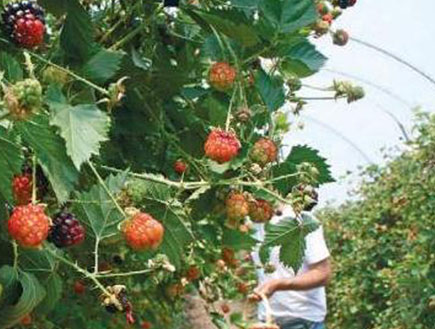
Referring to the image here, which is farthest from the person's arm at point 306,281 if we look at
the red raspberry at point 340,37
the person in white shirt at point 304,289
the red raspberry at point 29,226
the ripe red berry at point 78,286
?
the red raspberry at point 29,226

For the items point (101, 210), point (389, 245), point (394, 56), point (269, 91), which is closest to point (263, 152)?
point (269, 91)

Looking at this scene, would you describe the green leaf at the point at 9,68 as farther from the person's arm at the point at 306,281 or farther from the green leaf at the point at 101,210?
the person's arm at the point at 306,281

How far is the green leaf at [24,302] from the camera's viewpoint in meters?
1.10

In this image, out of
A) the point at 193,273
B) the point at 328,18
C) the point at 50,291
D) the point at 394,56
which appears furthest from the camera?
the point at 394,56

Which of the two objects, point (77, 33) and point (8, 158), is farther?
point (77, 33)

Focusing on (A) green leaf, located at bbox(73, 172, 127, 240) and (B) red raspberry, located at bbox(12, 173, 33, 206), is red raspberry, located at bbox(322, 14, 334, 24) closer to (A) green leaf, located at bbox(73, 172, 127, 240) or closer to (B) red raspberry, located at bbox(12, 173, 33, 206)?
(A) green leaf, located at bbox(73, 172, 127, 240)

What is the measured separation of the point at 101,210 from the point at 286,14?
1.22ft

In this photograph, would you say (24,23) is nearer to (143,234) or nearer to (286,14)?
(143,234)

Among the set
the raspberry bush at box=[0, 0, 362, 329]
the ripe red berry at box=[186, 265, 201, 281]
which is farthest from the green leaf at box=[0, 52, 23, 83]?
the ripe red berry at box=[186, 265, 201, 281]

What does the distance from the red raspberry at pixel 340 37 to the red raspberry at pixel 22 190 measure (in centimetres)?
68

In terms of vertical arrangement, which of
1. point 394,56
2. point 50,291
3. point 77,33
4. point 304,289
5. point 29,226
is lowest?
point 304,289

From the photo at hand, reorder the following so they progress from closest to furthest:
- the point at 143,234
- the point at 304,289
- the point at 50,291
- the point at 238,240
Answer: the point at 143,234
the point at 50,291
the point at 238,240
the point at 304,289

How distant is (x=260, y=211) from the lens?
4.78 ft

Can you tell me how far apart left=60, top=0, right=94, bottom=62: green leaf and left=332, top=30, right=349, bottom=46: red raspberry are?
0.49 m
